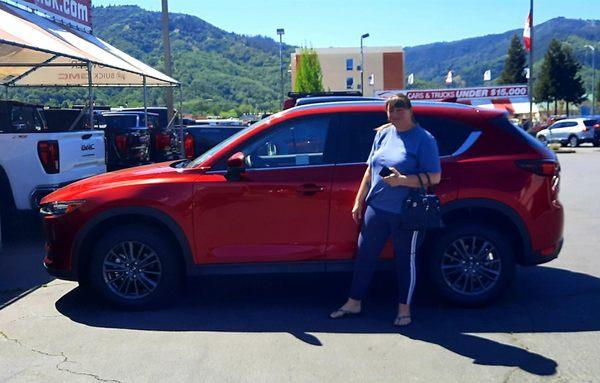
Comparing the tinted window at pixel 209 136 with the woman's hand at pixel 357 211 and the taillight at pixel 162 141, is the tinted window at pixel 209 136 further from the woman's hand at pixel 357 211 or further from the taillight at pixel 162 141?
the woman's hand at pixel 357 211

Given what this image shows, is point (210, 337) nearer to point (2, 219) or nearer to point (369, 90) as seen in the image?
point (2, 219)

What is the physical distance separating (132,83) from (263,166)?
16.4 metres

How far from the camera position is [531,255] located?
581 centimetres

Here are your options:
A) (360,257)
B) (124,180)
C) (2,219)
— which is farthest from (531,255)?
(2,219)

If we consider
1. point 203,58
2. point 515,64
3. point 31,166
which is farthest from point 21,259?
point 203,58

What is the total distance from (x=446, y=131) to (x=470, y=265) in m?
1.23

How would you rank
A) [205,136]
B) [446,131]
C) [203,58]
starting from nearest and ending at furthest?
1. [446,131]
2. [205,136]
3. [203,58]

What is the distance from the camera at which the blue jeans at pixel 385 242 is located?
526 centimetres

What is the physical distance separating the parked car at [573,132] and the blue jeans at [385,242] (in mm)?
31737

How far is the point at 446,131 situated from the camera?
5938mm

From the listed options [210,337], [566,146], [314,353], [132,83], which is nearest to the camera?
[314,353]

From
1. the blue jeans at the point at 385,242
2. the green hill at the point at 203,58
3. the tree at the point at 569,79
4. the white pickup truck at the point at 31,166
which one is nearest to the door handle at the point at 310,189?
the blue jeans at the point at 385,242

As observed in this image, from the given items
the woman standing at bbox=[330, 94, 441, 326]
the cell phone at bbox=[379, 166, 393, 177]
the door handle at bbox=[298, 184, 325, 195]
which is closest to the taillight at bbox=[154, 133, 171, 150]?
the door handle at bbox=[298, 184, 325, 195]

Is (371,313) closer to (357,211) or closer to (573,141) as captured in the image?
(357,211)
